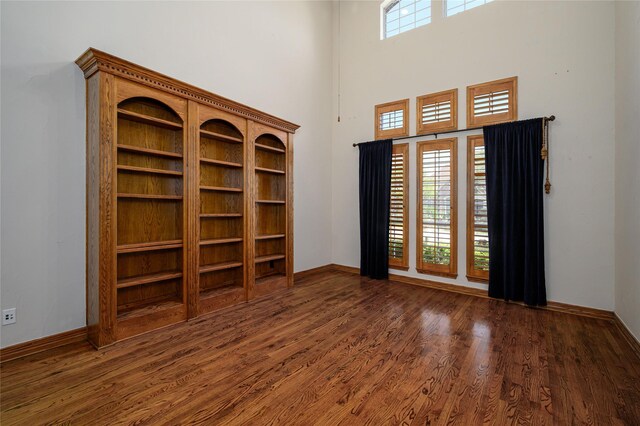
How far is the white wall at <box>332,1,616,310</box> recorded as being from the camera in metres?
3.34

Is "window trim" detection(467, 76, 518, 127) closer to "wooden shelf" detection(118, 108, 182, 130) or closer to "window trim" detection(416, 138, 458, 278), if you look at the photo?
"window trim" detection(416, 138, 458, 278)

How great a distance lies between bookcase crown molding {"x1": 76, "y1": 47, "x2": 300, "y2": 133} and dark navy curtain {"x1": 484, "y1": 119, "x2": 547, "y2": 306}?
3.19m

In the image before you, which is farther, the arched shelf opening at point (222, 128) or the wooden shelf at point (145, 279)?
the arched shelf opening at point (222, 128)

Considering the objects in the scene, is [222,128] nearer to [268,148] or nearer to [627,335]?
[268,148]

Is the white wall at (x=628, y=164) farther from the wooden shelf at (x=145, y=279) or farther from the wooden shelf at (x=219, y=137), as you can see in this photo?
the wooden shelf at (x=145, y=279)

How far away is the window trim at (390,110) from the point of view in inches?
186

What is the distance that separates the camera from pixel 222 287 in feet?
12.3

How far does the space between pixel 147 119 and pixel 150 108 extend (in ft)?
0.99

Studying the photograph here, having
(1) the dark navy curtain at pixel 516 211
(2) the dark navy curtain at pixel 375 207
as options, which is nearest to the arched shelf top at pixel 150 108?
(2) the dark navy curtain at pixel 375 207

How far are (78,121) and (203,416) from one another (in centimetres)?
269

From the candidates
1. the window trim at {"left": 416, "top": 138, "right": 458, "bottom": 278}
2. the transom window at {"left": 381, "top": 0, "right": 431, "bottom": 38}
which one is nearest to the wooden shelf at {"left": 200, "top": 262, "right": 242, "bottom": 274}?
the window trim at {"left": 416, "top": 138, "right": 458, "bottom": 278}

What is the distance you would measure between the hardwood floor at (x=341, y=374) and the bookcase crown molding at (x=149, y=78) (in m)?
2.39

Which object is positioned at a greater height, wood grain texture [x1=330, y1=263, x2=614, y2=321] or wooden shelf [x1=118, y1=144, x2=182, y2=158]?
wooden shelf [x1=118, y1=144, x2=182, y2=158]

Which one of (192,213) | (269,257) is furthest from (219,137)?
(269,257)
